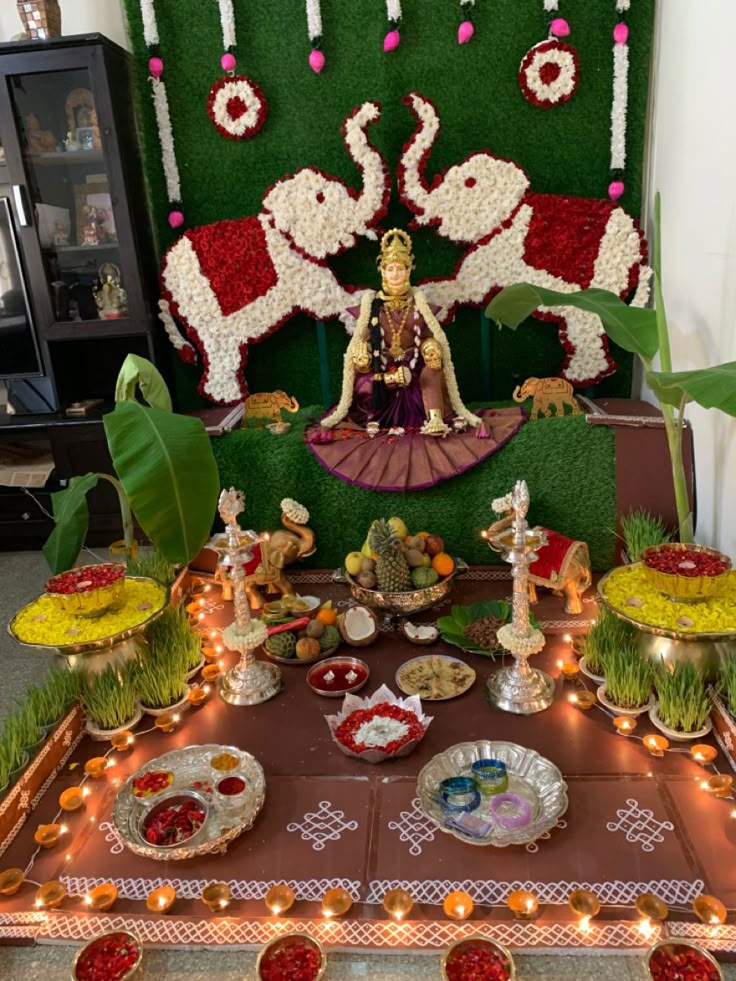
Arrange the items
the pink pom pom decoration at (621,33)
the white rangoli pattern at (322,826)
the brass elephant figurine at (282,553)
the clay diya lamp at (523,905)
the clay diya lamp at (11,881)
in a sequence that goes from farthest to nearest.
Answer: the pink pom pom decoration at (621,33) < the brass elephant figurine at (282,553) < the white rangoli pattern at (322,826) < the clay diya lamp at (11,881) < the clay diya lamp at (523,905)

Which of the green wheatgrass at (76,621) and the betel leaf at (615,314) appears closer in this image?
the green wheatgrass at (76,621)

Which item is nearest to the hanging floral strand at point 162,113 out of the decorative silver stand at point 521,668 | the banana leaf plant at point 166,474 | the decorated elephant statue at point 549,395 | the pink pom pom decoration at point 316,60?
the pink pom pom decoration at point 316,60

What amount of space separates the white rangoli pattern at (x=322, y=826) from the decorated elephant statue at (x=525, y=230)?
2.44 metres

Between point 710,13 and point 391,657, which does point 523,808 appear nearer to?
point 391,657

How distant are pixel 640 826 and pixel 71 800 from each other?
4.53 ft

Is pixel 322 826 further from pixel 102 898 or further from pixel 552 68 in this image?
pixel 552 68

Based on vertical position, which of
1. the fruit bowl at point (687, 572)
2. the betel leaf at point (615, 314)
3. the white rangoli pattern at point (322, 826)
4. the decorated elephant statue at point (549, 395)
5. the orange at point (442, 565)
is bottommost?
the white rangoli pattern at point (322, 826)

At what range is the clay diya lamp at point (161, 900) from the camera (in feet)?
4.91

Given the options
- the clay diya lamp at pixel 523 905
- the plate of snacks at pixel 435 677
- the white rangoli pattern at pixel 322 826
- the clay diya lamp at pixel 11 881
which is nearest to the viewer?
the clay diya lamp at pixel 523 905

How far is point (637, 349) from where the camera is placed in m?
2.55

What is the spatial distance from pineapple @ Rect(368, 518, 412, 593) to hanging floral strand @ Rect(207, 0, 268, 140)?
2.19 metres

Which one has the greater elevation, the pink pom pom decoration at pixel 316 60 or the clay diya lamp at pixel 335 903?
the pink pom pom decoration at pixel 316 60

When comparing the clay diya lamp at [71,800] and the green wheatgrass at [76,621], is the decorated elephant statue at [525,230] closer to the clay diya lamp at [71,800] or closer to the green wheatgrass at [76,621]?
the green wheatgrass at [76,621]

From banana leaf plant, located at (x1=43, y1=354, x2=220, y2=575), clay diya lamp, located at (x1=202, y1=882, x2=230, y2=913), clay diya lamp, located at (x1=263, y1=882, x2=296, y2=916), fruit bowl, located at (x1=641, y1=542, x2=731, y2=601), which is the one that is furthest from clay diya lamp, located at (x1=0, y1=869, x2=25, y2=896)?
fruit bowl, located at (x1=641, y1=542, x2=731, y2=601)
